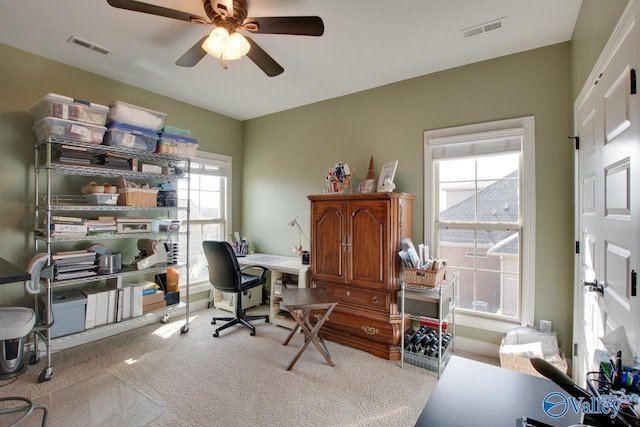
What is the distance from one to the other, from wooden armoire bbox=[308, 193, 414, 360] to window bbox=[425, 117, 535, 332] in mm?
403

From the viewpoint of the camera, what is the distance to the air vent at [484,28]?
7.21ft

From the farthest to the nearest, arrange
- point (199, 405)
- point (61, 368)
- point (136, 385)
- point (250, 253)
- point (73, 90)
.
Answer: point (250, 253) < point (73, 90) < point (61, 368) < point (136, 385) < point (199, 405)

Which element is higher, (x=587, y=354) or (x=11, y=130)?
(x=11, y=130)

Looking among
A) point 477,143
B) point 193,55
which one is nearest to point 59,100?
point 193,55

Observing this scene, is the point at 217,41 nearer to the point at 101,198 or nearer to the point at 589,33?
the point at 101,198

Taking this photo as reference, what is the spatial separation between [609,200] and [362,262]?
180 centimetres

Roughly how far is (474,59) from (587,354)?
8.22 ft

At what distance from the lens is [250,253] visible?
439cm

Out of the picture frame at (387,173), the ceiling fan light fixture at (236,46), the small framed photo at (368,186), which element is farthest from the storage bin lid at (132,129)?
the picture frame at (387,173)

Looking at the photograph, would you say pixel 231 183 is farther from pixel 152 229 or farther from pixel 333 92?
pixel 333 92

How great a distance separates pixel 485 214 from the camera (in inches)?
111

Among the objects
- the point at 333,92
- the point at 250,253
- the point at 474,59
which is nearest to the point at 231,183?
the point at 250,253

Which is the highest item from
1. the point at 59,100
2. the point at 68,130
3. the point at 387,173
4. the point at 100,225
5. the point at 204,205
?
the point at 59,100

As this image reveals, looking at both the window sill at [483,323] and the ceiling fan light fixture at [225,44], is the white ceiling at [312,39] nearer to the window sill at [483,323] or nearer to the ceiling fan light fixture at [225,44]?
the ceiling fan light fixture at [225,44]
